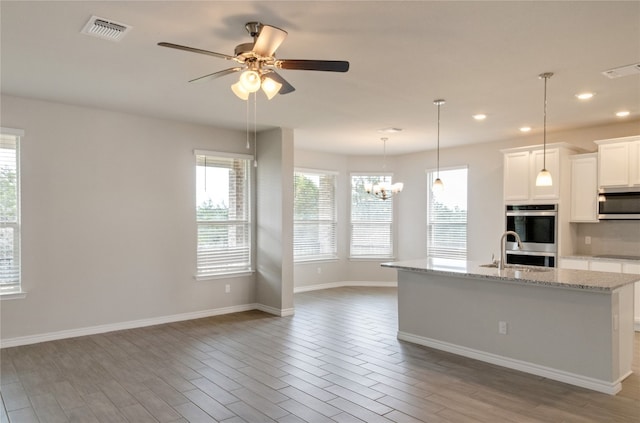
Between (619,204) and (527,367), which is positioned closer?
(527,367)

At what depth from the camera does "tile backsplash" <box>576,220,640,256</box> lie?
5.84 metres

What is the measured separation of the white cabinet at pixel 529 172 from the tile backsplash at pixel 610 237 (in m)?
0.82

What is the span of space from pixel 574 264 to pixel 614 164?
1.42 meters

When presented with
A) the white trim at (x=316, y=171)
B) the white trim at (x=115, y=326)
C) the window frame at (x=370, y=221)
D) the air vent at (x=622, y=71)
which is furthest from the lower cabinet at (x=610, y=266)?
the white trim at (x=115, y=326)

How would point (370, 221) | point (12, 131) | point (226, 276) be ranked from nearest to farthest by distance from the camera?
point (12, 131)
point (226, 276)
point (370, 221)

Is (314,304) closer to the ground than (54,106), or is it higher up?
closer to the ground

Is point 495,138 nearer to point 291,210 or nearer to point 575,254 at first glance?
point 575,254

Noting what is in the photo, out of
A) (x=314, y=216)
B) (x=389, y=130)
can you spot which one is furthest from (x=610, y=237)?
(x=314, y=216)

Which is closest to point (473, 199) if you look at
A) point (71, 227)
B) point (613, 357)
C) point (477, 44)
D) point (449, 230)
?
point (449, 230)

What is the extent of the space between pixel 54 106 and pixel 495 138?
6.45m

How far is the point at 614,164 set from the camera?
222 inches

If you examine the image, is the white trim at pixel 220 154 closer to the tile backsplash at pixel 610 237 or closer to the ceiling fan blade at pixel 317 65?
the ceiling fan blade at pixel 317 65

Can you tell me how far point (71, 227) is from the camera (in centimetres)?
520

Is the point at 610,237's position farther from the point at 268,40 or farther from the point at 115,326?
the point at 115,326
